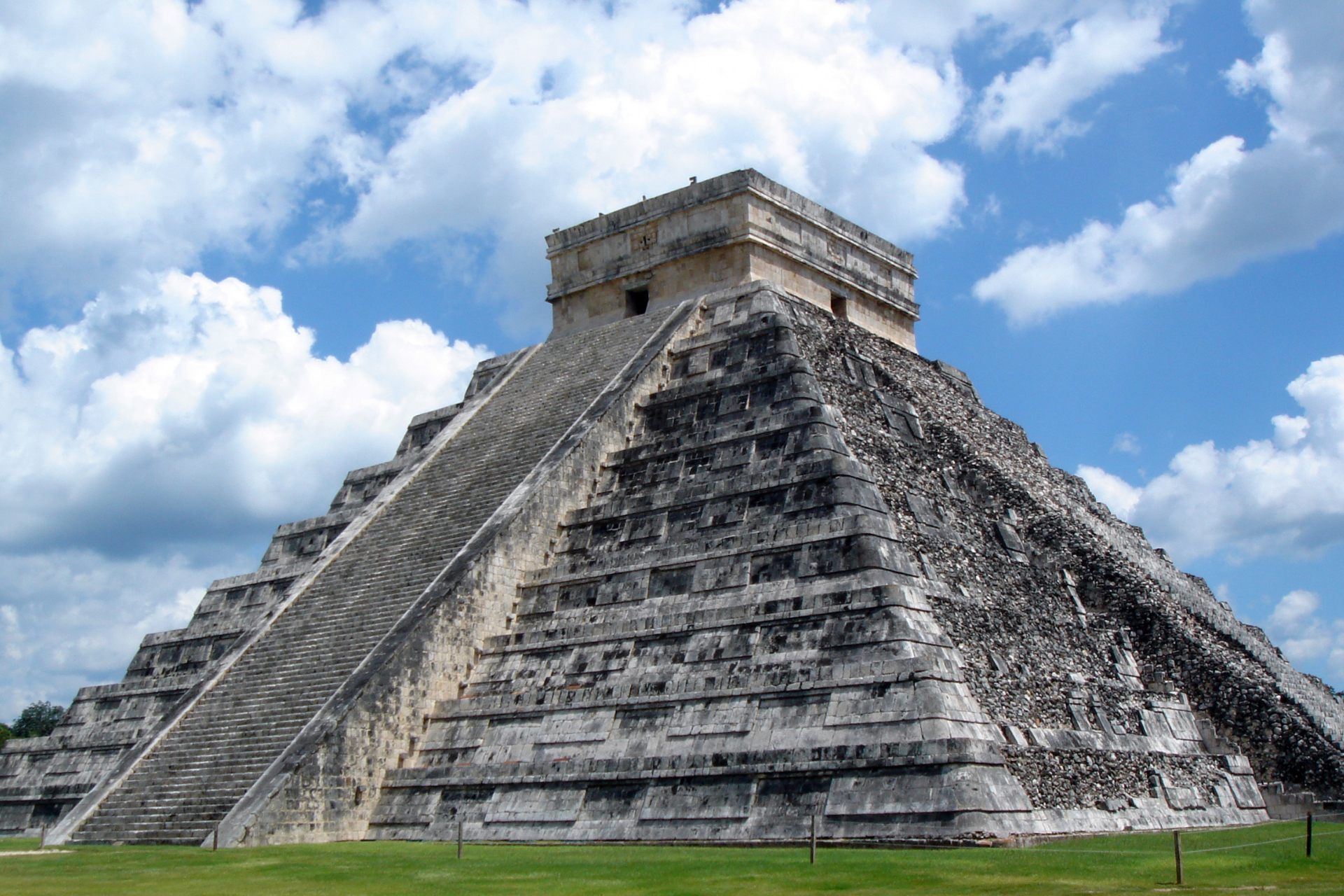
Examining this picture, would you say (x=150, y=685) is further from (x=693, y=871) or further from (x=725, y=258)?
(x=693, y=871)

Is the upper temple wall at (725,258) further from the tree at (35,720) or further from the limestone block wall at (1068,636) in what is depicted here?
the tree at (35,720)

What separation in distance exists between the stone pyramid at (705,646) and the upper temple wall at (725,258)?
0.10 m

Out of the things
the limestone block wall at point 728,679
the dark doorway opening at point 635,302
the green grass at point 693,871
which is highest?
the dark doorway opening at point 635,302

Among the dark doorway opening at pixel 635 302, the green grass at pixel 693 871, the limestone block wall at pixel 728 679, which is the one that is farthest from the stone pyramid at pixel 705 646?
the dark doorway opening at pixel 635 302

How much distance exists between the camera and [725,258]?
65.1ft

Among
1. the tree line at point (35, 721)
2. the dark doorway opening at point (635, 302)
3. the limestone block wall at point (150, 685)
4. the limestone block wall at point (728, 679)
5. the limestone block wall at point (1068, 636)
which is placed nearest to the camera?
the limestone block wall at point (728, 679)

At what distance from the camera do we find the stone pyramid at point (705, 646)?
1172 centimetres

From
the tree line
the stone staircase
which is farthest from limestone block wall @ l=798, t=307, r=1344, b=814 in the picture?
the tree line

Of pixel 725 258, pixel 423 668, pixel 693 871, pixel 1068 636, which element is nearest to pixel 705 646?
pixel 423 668

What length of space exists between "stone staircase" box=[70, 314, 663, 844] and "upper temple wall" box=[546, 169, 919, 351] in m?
1.17

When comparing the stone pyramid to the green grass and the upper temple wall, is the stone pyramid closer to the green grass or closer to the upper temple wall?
the upper temple wall

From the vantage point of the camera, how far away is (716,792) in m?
11.6

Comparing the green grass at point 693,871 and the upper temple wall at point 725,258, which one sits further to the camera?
the upper temple wall at point 725,258

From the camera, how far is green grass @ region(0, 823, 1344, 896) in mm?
8328
